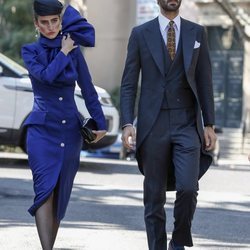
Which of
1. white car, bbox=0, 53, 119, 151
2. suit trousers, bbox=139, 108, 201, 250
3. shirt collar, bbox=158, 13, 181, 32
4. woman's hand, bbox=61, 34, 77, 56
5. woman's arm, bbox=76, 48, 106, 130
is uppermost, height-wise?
shirt collar, bbox=158, 13, 181, 32

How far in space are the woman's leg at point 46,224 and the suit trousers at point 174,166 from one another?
66 cm

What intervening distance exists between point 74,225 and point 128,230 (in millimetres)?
571

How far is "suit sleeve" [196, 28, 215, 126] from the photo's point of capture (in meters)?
5.90

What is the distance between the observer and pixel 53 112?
5871 mm

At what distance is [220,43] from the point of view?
2797cm

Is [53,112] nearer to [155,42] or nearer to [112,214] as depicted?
[155,42]

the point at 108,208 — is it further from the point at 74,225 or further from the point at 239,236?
the point at 239,236

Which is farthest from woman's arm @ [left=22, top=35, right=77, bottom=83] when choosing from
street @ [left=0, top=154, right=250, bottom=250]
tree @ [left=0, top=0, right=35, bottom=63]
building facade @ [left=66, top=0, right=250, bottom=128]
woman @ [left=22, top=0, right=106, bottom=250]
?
tree @ [left=0, top=0, right=35, bottom=63]

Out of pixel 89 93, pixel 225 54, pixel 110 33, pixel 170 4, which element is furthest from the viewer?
pixel 110 33

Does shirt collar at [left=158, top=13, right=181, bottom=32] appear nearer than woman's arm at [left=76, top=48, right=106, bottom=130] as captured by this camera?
Yes

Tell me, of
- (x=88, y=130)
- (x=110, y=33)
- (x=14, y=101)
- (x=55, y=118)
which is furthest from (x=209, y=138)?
(x=110, y=33)

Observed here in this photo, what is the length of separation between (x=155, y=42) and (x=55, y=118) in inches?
34.2

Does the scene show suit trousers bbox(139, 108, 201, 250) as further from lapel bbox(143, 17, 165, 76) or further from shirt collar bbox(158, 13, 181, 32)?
shirt collar bbox(158, 13, 181, 32)

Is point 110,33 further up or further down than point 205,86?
further down
